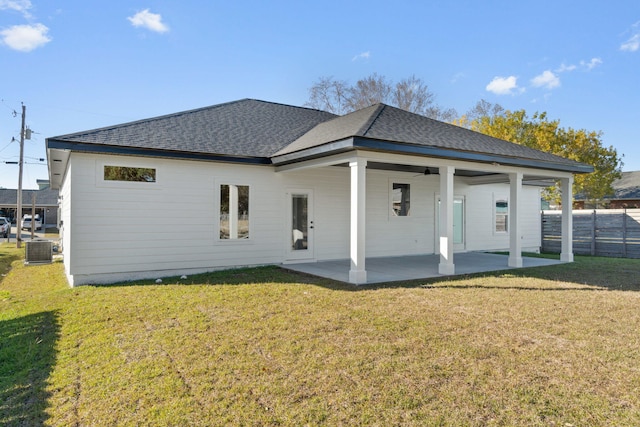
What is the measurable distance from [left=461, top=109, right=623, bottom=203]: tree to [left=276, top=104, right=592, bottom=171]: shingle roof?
1190cm

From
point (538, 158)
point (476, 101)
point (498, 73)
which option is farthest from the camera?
point (476, 101)

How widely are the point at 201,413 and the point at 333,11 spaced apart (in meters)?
15.5

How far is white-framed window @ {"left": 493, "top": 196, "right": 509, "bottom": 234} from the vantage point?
15.1 metres

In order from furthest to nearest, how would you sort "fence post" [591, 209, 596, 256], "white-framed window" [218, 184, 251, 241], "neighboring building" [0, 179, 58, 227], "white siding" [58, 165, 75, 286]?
"neighboring building" [0, 179, 58, 227], "fence post" [591, 209, 596, 256], "white-framed window" [218, 184, 251, 241], "white siding" [58, 165, 75, 286]

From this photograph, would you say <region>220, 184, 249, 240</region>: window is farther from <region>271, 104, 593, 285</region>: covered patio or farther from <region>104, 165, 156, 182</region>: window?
<region>104, 165, 156, 182</region>: window

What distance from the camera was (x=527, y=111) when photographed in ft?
73.4

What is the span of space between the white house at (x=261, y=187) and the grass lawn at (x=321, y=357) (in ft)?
5.38

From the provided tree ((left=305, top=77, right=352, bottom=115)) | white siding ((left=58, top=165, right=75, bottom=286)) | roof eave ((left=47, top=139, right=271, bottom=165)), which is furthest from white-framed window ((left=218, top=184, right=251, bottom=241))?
tree ((left=305, top=77, right=352, bottom=115))

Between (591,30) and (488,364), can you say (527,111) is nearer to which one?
(591,30)

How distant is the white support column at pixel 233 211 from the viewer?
975 centimetres

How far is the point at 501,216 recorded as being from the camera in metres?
15.3

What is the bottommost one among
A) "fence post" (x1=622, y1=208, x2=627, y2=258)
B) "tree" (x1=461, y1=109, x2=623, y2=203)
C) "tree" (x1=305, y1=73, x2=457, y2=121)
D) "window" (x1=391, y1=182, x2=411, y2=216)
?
"fence post" (x1=622, y1=208, x2=627, y2=258)

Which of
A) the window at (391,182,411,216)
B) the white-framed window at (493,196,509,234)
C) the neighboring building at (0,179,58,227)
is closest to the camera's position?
the window at (391,182,411,216)

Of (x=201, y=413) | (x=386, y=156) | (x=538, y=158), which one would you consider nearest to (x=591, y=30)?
(x=538, y=158)
